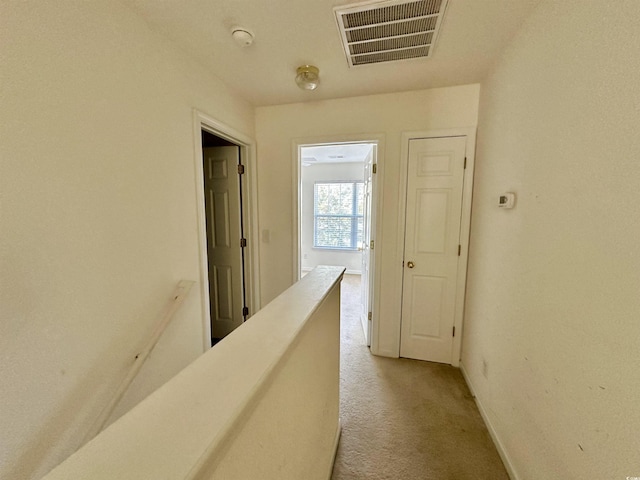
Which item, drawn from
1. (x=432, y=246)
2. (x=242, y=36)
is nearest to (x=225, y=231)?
(x=242, y=36)

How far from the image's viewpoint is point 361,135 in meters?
2.31

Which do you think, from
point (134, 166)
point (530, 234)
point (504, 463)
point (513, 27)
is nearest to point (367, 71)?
point (513, 27)

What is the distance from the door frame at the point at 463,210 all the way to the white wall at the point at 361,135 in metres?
0.04

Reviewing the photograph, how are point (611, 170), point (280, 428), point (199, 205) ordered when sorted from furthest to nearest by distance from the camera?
point (199, 205) < point (611, 170) < point (280, 428)

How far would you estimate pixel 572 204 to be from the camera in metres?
1.00

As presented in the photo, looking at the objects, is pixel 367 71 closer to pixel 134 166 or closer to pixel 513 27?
pixel 513 27

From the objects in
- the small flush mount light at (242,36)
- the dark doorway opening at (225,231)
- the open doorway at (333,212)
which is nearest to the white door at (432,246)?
the small flush mount light at (242,36)

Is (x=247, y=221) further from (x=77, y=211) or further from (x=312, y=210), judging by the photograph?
(x=312, y=210)

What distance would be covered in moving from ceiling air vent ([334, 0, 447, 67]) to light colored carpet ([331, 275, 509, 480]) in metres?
2.44

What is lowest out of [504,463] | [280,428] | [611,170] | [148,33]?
[504,463]

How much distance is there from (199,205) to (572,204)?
2060 millimetres

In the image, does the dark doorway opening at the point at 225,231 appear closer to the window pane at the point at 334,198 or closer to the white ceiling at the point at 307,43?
the white ceiling at the point at 307,43

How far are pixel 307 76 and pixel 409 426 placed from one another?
251 centimetres

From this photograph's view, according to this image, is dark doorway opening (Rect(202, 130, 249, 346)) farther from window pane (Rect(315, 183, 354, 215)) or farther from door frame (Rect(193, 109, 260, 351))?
window pane (Rect(315, 183, 354, 215))
